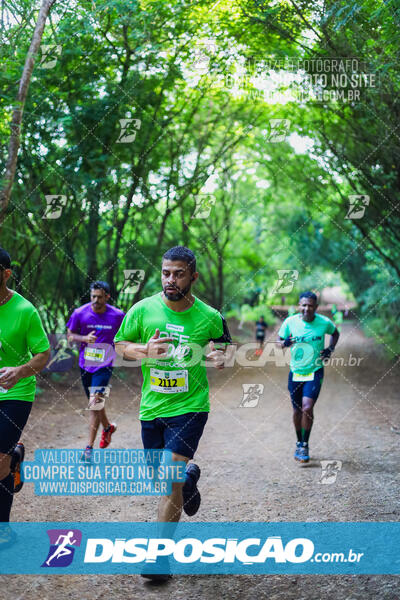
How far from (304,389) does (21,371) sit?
407 cm

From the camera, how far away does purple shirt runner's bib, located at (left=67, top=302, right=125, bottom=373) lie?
7375 millimetres

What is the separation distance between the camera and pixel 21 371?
4.35 meters

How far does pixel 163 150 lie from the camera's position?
574 inches

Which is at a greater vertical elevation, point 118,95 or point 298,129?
point 298,129

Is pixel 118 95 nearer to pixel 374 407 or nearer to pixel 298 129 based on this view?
pixel 298 129

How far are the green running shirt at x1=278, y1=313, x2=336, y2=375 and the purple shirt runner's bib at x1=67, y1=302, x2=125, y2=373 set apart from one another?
207cm

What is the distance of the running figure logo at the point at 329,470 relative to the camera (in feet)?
21.8

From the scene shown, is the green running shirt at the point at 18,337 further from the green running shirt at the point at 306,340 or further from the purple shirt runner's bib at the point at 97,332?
the green running shirt at the point at 306,340

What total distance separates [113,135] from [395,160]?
5.48m

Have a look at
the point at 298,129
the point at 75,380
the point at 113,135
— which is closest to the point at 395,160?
the point at 298,129

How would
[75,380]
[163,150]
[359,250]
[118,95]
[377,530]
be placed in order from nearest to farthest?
[377,530] < [118,95] < [75,380] < [163,150] < [359,250]

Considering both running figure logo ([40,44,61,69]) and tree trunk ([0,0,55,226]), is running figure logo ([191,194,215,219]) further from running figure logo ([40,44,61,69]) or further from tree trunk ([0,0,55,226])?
tree trunk ([0,0,55,226])

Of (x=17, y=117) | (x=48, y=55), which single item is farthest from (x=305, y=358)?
(x=48, y=55)

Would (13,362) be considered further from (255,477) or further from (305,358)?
(305,358)
